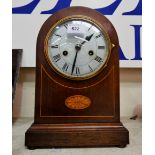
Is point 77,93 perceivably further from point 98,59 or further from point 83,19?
point 83,19

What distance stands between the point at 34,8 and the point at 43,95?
503mm

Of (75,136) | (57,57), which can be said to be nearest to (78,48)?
(57,57)

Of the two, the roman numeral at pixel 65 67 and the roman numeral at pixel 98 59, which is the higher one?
the roman numeral at pixel 98 59

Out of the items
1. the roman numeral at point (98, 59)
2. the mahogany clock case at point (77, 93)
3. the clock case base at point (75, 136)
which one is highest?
the roman numeral at point (98, 59)

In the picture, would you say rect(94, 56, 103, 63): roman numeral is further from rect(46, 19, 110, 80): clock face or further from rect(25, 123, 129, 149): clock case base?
rect(25, 123, 129, 149): clock case base

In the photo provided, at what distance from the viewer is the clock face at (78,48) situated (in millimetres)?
752

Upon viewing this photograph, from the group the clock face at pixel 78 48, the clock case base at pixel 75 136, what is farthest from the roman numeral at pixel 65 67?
the clock case base at pixel 75 136

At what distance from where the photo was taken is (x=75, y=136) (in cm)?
71

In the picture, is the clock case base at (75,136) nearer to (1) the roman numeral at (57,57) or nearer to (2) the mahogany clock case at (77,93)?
(2) the mahogany clock case at (77,93)

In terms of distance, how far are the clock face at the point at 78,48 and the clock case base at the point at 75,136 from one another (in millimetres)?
164

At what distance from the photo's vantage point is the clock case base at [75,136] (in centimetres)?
71

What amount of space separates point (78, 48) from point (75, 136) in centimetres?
26
